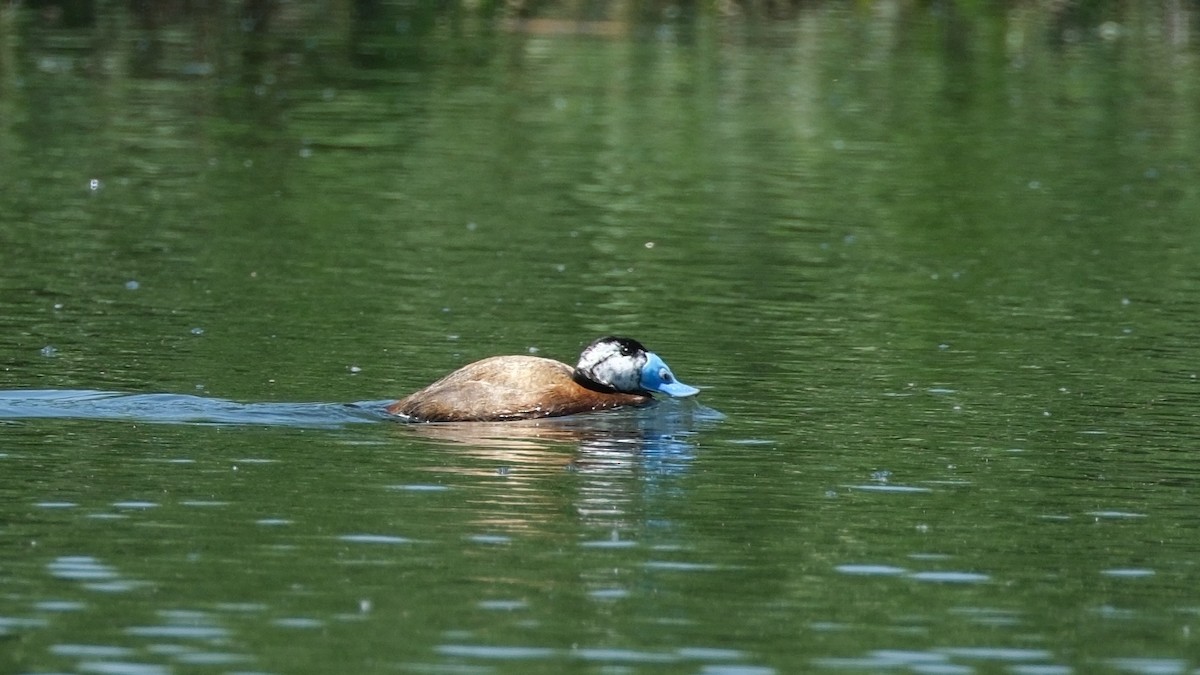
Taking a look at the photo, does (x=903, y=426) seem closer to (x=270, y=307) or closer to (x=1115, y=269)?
(x=270, y=307)

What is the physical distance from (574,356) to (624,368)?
217 centimetres

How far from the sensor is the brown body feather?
13.8 m

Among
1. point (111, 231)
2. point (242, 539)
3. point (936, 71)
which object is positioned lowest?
point (936, 71)

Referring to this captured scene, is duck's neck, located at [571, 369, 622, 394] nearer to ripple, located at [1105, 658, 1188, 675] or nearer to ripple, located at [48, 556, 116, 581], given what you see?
ripple, located at [48, 556, 116, 581]

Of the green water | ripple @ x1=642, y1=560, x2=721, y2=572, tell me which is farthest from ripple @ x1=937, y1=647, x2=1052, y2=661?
ripple @ x1=642, y1=560, x2=721, y2=572

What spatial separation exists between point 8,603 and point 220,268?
35.0 feet

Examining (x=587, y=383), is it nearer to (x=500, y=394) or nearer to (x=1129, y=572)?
(x=500, y=394)

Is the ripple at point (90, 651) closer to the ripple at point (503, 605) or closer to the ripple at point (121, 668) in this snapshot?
the ripple at point (121, 668)

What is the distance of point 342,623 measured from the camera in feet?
30.0

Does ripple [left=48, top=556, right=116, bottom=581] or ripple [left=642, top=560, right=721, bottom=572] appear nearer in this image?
ripple [left=48, top=556, right=116, bottom=581]

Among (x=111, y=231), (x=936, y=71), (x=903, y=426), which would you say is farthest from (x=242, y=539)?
(x=936, y=71)

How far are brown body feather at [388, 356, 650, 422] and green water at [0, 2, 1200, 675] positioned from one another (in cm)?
20

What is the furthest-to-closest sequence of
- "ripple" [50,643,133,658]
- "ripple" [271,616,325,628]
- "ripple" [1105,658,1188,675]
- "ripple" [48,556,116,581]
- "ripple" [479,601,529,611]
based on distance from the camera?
"ripple" [48,556,116,581]
"ripple" [479,601,529,611]
"ripple" [271,616,325,628]
"ripple" [1105,658,1188,675]
"ripple" [50,643,133,658]

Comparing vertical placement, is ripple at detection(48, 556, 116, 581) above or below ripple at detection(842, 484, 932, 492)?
above
